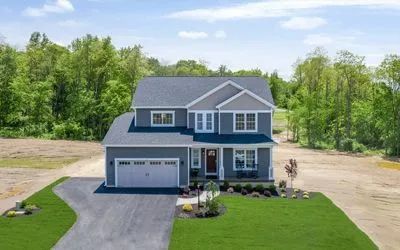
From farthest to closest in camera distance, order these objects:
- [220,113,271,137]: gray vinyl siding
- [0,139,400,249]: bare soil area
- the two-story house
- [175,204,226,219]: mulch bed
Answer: [220,113,271,137]: gray vinyl siding
the two-story house
[0,139,400,249]: bare soil area
[175,204,226,219]: mulch bed

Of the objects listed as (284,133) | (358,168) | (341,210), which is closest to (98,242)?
(341,210)

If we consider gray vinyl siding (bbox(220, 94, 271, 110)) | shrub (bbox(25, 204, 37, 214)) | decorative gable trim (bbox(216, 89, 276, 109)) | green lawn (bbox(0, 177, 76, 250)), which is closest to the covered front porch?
gray vinyl siding (bbox(220, 94, 271, 110))

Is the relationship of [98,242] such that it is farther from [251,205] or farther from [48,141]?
Answer: [48,141]

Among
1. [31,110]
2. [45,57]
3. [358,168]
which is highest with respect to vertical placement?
[45,57]

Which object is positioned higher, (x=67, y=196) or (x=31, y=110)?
(x=31, y=110)

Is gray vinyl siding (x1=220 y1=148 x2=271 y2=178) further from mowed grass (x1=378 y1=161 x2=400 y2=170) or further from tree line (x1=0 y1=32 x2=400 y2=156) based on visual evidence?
tree line (x1=0 y1=32 x2=400 y2=156)

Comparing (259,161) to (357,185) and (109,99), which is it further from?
(109,99)
